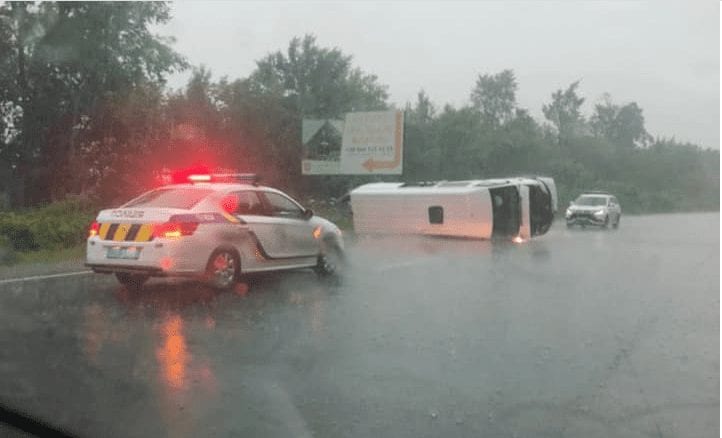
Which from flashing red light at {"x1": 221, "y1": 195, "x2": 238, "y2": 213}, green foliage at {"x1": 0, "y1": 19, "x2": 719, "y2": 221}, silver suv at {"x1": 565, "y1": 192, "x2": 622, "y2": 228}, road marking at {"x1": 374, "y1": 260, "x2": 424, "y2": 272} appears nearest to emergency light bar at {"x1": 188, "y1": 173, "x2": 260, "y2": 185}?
green foliage at {"x1": 0, "y1": 19, "x2": 719, "y2": 221}

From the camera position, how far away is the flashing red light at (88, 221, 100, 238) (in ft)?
21.9

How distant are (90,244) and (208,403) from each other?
299 cm

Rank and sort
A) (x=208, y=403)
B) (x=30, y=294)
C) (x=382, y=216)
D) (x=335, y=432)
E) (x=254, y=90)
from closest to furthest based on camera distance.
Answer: (x=335, y=432)
(x=208, y=403)
(x=254, y=90)
(x=30, y=294)
(x=382, y=216)

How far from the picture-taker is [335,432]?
4191mm

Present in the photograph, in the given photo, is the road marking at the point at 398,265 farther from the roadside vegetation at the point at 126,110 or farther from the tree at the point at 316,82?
the tree at the point at 316,82

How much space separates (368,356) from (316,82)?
2.32 m

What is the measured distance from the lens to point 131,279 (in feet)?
24.4

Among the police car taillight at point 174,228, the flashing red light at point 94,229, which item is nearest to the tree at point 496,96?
the police car taillight at point 174,228

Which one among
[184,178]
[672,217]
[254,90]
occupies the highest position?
[254,90]

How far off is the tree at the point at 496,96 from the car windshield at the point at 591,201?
9.46 ft

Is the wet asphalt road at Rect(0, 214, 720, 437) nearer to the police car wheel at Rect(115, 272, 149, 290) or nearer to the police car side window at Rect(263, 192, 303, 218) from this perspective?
the police car wheel at Rect(115, 272, 149, 290)

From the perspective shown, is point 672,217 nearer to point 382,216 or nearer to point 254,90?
point 382,216

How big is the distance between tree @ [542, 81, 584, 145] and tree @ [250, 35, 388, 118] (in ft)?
4.98

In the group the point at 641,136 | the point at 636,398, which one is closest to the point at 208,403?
the point at 636,398
